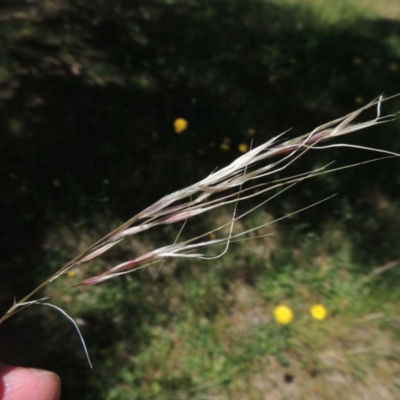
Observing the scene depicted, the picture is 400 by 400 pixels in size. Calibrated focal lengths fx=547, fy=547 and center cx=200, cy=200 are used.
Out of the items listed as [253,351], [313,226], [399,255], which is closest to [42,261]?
[253,351]

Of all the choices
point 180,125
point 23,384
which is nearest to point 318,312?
point 180,125

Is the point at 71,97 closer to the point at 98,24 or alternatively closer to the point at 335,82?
the point at 98,24

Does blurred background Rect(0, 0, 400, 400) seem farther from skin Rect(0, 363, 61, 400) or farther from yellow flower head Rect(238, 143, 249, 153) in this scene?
skin Rect(0, 363, 61, 400)

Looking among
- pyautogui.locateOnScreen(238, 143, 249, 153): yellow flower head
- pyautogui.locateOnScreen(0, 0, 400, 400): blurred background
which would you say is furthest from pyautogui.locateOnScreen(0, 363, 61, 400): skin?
pyautogui.locateOnScreen(238, 143, 249, 153): yellow flower head

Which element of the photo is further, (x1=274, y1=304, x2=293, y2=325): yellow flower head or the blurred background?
(x1=274, y1=304, x2=293, y2=325): yellow flower head

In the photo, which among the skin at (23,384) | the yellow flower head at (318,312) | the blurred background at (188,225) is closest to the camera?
the skin at (23,384)

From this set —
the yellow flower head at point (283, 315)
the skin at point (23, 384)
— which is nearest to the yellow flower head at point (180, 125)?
the yellow flower head at point (283, 315)

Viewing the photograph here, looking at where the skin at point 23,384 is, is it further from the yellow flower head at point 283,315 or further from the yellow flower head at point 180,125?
the yellow flower head at point 180,125
